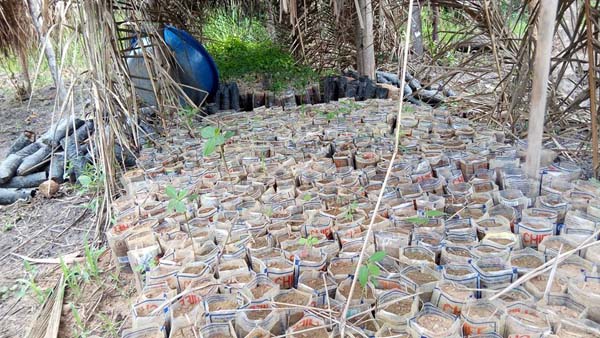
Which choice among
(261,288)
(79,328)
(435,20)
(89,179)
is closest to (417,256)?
(261,288)

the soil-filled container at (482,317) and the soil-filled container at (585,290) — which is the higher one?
the soil-filled container at (585,290)

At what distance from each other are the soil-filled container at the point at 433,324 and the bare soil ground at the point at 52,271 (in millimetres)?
1012

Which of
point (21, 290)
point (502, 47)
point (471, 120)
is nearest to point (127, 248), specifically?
point (21, 290)

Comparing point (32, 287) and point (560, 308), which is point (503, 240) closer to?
point (560, 308)

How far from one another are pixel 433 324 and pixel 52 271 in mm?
1780

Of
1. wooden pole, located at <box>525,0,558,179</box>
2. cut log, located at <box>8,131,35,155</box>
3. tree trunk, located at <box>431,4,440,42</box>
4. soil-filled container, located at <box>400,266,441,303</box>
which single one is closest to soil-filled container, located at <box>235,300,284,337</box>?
soil-filled container, located at <box>400,266,441,303</box>

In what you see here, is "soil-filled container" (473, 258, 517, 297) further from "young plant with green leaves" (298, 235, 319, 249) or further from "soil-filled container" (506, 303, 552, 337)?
"young plant with green leaves" (298, 235, 319, 249)

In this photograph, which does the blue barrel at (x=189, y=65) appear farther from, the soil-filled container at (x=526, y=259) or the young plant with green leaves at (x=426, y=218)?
the soil-filled container at (x=526, y=259)

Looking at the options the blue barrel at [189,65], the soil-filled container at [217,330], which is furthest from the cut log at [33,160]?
the soil-filled container at [217,330]

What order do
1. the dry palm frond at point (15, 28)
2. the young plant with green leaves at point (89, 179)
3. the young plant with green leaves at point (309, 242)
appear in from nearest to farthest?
the young plant with green leaves at point (309, 242), the young plant with green leaves at point (89, 179), the dry palm frond at point (15, 28)

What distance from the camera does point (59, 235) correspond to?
2379 mm

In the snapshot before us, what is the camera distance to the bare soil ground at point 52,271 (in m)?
1.61

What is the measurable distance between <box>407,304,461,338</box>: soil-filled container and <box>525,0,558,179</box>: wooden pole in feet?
2.41

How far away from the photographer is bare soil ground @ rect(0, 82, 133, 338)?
1.61 meters
